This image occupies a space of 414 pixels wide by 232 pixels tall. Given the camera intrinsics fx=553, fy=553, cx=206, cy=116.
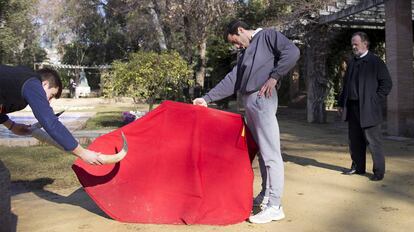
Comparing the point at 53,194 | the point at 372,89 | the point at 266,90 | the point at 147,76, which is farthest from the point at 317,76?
the point at 266,90

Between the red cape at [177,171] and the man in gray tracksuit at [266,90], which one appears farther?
the red cape at [177,171]

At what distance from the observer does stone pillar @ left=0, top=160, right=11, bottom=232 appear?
4.11 meters

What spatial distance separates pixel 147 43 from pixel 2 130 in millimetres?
25275

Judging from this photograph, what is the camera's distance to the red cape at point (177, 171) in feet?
16.8

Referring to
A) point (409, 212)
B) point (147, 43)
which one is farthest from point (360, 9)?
point (147, 43)

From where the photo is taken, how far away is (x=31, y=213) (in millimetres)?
5699

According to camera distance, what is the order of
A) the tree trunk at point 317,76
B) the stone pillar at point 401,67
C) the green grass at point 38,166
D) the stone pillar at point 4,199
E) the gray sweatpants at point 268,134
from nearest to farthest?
1. the stone pillar at point 4,199
2. the gray sweatpants at point 268,134
3. the green grass at point 38,166
4. the stone pillar at point 401,67
5. the tree trunk at point 317,76

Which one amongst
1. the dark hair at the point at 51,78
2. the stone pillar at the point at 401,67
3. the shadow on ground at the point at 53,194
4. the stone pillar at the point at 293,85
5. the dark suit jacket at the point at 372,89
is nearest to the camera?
the dark hair at the point at 51,78

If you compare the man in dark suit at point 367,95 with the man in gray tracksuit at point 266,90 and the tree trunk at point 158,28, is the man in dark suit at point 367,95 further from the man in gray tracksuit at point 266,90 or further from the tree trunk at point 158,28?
the tree trunk at point 158,28

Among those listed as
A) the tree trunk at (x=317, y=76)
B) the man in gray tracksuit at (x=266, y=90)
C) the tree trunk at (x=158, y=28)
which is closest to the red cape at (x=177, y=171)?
the man in gray tracksuit at (x=266, y=90)

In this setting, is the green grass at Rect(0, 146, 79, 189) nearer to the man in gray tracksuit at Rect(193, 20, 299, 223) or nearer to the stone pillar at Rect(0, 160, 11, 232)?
the stone pillar at Rect(0, 160, 11, 232)

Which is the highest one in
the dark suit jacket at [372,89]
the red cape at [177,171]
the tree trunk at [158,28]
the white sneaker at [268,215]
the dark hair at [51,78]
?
the tree trunk at [158,28]

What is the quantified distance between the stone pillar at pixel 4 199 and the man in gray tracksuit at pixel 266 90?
2.14 metres

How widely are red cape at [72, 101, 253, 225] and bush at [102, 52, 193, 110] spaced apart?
26.1ft
